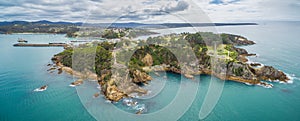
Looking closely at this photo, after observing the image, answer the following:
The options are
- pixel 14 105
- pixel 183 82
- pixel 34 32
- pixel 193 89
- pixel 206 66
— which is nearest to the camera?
pixel 14 105

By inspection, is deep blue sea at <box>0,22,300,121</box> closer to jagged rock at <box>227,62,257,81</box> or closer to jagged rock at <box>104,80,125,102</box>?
jagged rock at <box>104,80,125,102</box>

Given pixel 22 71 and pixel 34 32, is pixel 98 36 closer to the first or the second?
pixel 22 71

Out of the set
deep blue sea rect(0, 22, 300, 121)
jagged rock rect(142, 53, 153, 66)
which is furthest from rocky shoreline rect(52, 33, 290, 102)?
deep blue sea rect(0, 22, 300, 121)

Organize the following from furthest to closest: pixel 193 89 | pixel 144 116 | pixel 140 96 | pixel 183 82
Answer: pixel 183 82
pixel 193 89
pixel 140 96
pixel 144 116

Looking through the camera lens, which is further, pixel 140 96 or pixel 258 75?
pixel 258 75

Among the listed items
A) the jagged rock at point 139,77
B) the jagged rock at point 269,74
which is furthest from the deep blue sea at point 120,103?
the jagged rock at point 269,74

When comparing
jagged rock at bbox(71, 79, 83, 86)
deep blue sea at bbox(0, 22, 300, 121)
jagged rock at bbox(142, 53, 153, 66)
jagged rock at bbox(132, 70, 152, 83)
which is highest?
jagged rock at bbox(142, 53, 153, 66)

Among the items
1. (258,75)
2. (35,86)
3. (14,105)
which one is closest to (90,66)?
(35,86)

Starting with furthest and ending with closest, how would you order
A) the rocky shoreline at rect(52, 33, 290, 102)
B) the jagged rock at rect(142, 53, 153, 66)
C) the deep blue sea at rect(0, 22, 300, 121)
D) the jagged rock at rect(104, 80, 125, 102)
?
the jagged rock at rect(142, 53, 153, 66), the rocky shoreline at rect(52, 33, 290, 102), the jagged rock at rect(104, 80, 125, 102), the deep blue sea at rect(0, 22, 300, 121)

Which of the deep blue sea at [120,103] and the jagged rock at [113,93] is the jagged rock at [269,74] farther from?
the jagged rock at [113,93]

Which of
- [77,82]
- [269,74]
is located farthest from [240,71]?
[77,82]

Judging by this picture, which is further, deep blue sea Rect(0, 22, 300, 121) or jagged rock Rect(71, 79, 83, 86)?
jagged rock Rect(71, 79, 83, 86)
